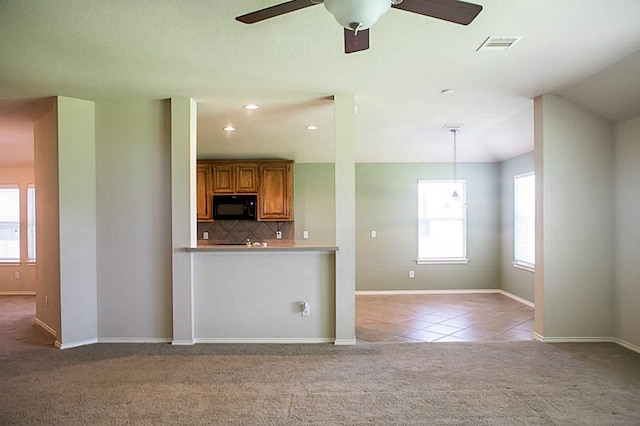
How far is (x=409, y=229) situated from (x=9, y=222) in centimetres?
692

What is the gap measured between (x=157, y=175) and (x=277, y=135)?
6.38 ft

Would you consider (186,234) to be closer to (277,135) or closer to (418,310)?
(277,135)

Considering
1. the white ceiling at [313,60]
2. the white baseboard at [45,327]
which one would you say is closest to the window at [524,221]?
the white ceiling at [313,60]

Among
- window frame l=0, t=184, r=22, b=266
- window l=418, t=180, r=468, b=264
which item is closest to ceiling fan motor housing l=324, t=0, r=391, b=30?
window l=418, t=180, r=468, b=264

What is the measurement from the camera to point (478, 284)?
22.2ft

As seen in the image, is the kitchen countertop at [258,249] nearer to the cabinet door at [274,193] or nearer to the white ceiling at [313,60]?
the white ceiling at [313,60]

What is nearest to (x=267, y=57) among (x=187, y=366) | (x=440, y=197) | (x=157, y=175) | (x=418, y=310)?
(x=157, y=175)

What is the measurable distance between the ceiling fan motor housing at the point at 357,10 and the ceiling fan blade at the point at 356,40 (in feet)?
0.91

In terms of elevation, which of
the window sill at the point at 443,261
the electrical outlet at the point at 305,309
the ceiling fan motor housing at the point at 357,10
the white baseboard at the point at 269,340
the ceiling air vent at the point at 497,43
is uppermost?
the ceiling air vent at the point at 497,43

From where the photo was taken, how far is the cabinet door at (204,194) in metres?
6.60

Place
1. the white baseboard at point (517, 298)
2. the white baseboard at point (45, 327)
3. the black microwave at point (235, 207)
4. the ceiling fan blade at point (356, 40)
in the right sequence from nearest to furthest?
the ceiling fan blade at point (356, 40) → the white baseboard at point (45, 327) → the white baseboard at point (517, 298) → the black microwave at point (235, 207)

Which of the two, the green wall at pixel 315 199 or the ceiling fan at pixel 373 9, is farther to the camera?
the green wall at pixel 315 199

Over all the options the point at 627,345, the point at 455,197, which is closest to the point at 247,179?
the point at 455,197

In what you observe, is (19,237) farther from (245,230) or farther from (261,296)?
(261,296)
